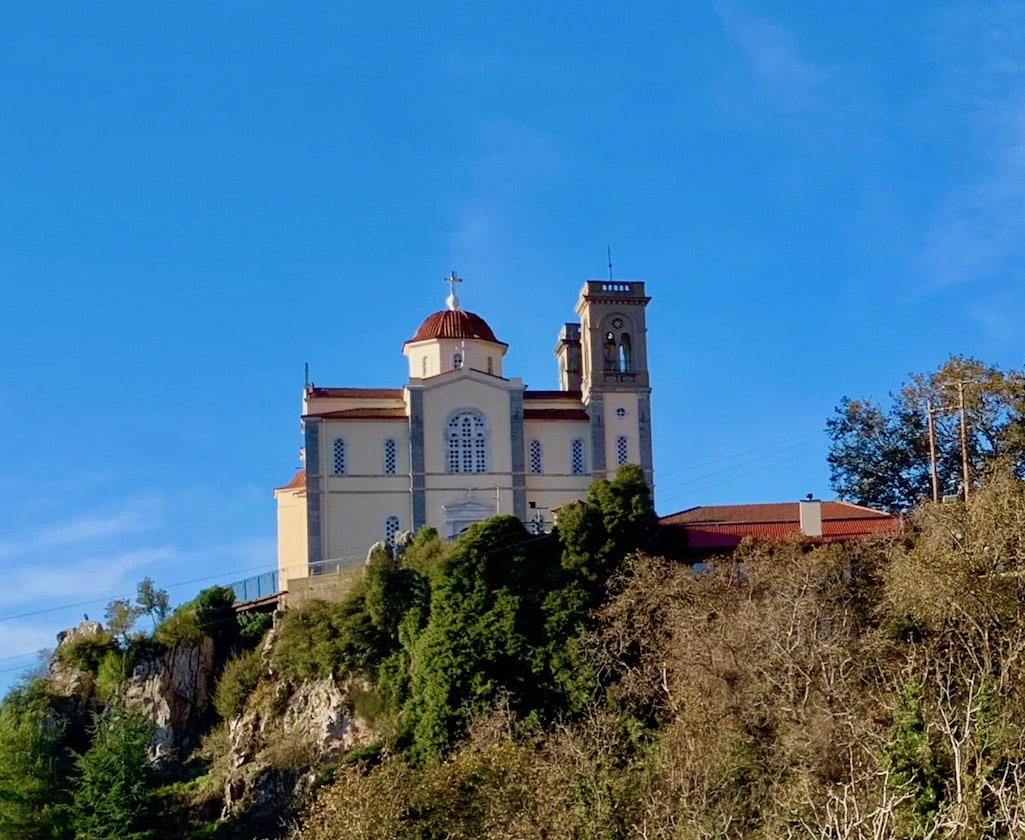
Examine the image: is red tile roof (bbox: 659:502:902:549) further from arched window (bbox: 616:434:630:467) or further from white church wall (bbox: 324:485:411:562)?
white church wall (bbox: 324:485:411:562)

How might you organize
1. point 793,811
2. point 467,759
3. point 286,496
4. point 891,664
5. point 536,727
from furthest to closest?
point 286,496, point 536,727, point 891,664, point 467,759, point 793,811

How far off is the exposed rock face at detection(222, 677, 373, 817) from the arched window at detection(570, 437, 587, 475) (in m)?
12.6

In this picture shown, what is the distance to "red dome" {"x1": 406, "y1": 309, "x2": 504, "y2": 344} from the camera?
2315 inches

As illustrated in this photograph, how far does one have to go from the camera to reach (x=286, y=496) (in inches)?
2263

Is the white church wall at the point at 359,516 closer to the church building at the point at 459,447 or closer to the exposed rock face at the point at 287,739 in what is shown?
the church building at the point at 459,447

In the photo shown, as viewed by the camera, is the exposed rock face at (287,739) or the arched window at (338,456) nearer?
the exposed rock face at (287,739)

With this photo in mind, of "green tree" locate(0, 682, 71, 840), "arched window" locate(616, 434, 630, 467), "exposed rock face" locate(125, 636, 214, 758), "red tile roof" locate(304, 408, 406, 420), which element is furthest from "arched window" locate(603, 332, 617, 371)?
"green tree" locate(0, 682, 71, 840)

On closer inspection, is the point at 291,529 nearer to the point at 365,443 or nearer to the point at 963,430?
the point at 365,443

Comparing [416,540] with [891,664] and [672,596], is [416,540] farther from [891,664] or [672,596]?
[891,664]

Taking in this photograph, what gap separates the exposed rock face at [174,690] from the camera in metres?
50.2

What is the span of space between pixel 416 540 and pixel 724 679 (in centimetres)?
1250

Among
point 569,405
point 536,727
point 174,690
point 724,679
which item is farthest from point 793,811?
point 569,405

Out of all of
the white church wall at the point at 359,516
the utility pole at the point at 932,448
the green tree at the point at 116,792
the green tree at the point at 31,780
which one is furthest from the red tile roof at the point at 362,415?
the utility pole at the point at 932,448

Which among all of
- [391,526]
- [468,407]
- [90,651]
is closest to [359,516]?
[391,526]
